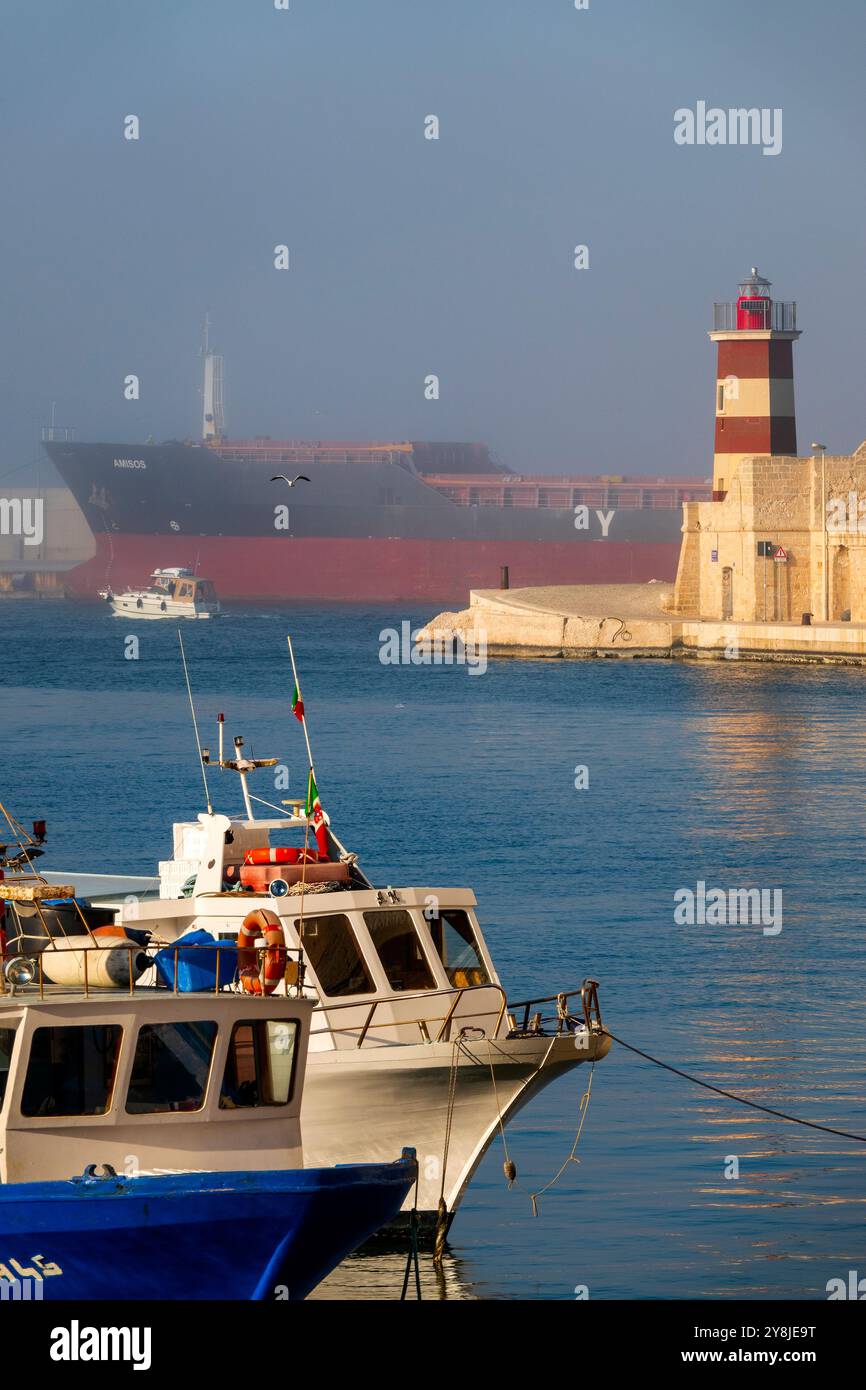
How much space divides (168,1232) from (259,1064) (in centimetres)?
126

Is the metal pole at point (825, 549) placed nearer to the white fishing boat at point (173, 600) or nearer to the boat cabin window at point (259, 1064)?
the white fishing boat at point (173, 600)

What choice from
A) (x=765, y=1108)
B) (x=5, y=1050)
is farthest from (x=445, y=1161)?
(x=765, y=1108)

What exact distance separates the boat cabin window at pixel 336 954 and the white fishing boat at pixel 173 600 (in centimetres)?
9355

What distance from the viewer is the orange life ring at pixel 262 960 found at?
497 inches

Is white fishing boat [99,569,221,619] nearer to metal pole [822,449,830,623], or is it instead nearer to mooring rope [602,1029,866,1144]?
metal pole [822,449,830,623]

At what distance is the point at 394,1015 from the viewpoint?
14.7 m

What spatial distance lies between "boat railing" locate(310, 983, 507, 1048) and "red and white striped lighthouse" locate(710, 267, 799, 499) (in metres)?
58.7

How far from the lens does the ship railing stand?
12.0 metres

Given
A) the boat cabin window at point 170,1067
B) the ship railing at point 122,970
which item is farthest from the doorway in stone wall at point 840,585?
the boat cabin window at point 170,1067
